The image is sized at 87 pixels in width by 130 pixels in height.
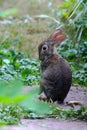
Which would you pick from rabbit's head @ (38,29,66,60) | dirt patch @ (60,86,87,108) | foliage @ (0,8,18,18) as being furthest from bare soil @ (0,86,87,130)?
foliage @ (0,8,18,18)

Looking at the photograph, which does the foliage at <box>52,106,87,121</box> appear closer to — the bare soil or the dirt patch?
the bare soil

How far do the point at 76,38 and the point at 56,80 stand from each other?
2.02 meters

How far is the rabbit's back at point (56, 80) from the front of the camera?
5.67 metres

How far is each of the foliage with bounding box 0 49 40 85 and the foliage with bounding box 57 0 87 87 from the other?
2.15ft

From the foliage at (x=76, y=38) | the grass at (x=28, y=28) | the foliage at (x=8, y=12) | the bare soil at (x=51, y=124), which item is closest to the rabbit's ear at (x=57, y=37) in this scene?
the foliage at (x=76, y=38)

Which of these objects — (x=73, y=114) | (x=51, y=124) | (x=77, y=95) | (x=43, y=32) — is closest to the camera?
(x=51, y=124)

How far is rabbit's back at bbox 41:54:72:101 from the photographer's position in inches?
223

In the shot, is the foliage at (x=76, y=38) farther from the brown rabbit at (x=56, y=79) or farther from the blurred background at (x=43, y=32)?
the brown rabbit at (x=56, y=79)

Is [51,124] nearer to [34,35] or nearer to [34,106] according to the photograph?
[34,106]

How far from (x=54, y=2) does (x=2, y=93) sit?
36.9ft

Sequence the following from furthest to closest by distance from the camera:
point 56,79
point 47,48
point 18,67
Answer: point 18,67
point 47,48
point 56,79

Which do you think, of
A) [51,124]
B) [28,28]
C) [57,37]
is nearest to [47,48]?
[57,37]

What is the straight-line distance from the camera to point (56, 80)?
570 centimetres

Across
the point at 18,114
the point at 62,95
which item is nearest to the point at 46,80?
the point at 62,95
